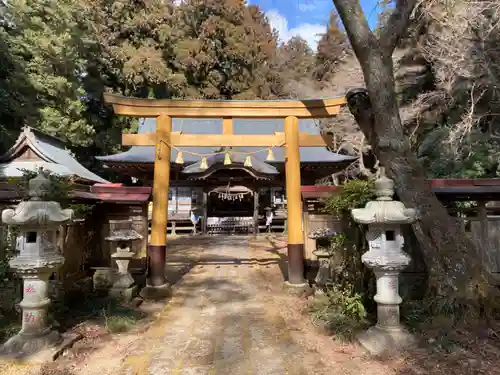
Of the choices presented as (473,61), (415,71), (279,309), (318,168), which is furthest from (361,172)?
(279,309)

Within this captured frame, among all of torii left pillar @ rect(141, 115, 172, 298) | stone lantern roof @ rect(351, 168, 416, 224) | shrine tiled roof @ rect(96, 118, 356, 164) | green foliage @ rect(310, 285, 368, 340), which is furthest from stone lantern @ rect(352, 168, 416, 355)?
shrine tiled roof @ rect(96, 118, 356, 164)

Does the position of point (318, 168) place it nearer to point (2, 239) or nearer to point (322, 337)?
point (322, 337)

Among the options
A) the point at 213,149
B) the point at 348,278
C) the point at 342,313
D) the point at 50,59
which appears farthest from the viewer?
the point at 50,59

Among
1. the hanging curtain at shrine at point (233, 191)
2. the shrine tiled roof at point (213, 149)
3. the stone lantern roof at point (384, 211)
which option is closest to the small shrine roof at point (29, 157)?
the shrine tiled roof at point (213, 149)

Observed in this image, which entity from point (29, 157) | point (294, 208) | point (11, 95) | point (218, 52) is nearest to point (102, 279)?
point (294, 208)

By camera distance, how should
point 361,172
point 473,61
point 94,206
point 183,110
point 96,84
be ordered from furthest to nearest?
point 96,84
point 361,172
point 473,61
point 183,110
point 94,206

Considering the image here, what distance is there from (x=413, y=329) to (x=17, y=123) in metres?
21.2

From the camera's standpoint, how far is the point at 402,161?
4395mm

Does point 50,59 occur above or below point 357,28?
above

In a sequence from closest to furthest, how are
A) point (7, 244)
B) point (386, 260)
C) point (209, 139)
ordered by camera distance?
point (386, 260)
point (7, 244)
point (209, 139)

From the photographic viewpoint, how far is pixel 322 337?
434 centimetres

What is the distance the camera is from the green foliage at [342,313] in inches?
169

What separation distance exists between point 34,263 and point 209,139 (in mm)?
3938

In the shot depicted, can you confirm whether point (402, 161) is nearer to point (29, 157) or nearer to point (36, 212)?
point (36, 212)
